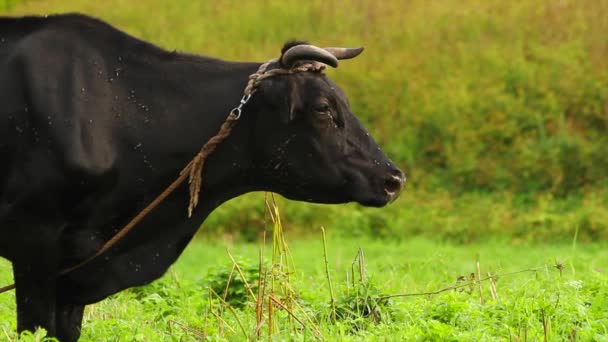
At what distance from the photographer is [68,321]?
5.55 meters

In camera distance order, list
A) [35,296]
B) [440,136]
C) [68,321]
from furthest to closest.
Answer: [440,136] → [68,321] → [35,296]

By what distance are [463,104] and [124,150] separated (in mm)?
9677

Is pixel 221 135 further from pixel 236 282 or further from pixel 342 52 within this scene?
pixel 236 282

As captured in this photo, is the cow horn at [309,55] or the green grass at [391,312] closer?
the green grass at [391,312]

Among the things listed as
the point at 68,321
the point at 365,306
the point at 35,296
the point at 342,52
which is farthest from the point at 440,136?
the point at 35,296

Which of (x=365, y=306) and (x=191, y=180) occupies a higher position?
(x=191, y=180)

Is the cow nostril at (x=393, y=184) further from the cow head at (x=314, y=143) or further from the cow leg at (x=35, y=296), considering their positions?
the cow leg at (x=35, y=296)

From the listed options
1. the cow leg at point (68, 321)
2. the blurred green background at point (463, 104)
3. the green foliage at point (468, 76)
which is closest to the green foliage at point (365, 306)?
the cow leg at point (68, 321)

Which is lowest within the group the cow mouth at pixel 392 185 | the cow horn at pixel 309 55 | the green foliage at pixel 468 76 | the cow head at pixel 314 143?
the cow mouth at pixel 392 185

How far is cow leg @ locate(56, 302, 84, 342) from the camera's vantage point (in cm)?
551

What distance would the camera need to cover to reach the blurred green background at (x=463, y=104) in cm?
1310

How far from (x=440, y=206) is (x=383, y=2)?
5.33m

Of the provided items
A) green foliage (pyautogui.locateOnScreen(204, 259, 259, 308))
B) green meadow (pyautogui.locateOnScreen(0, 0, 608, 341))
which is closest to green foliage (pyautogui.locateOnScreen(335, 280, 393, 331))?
green foliage (pyautogui.locateOnScreen(204, 259, 259, 308))

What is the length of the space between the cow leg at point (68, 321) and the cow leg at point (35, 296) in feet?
0.46
